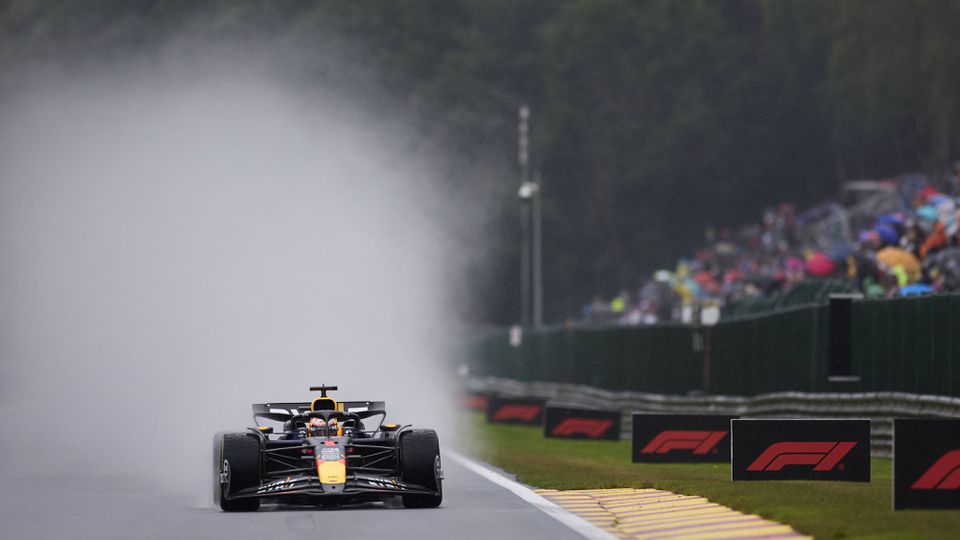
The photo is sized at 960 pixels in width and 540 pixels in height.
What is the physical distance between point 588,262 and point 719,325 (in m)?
58.6

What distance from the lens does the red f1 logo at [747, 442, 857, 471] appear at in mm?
19969

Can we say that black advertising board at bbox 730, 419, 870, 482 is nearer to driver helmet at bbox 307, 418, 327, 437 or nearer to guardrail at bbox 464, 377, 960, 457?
guardrail at bbox 464, 377, 960, 457

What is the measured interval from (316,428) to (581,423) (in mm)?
16937

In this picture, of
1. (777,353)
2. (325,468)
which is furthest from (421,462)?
(777,353)

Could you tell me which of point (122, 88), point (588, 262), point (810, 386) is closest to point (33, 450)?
point (810, 386)

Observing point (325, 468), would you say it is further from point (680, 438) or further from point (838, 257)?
point (838, 257)

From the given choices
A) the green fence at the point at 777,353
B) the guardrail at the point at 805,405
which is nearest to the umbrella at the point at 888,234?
the green fence at the point at 777,353

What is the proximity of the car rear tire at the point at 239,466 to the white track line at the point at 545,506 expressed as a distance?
2584 millimetres

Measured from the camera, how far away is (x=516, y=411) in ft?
151

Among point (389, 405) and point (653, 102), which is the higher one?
point (653, 102)

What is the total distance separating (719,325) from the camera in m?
37.6

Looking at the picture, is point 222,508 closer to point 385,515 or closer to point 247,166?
point 385,515

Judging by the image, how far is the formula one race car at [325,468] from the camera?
686 inches

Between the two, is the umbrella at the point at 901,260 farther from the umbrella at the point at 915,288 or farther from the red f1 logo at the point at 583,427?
the red f1 logo at the point at 583,427
